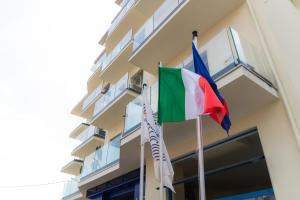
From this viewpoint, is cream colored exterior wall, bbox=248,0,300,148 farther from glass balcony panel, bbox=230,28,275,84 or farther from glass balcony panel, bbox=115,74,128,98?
glass balcony panel, bbox=115,74,128,98

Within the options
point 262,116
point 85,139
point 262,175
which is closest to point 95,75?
point 85,139

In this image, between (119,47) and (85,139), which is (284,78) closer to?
(119,47)

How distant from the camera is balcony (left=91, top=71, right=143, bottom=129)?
13.1 meters

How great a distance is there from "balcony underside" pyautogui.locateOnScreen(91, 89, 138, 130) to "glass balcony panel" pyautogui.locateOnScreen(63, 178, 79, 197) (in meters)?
4.67

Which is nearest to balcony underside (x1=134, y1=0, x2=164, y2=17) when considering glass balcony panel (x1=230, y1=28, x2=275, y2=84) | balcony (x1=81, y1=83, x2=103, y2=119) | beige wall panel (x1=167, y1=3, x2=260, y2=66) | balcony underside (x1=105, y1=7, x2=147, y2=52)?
balcony underside (x1=105, y1=7, x2=147, y2=52)

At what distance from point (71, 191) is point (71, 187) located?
0.25m

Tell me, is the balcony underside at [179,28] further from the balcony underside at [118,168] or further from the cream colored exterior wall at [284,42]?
the balcony underside at [118,168]

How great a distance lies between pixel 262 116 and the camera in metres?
6.40

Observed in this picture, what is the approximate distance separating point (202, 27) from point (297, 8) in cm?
293

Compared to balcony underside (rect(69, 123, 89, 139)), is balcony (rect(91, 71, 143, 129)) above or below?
below

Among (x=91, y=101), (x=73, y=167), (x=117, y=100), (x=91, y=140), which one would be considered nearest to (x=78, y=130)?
(x=73, y=167)

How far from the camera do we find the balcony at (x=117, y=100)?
13072 millimetres

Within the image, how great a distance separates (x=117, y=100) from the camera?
13414 millimetres

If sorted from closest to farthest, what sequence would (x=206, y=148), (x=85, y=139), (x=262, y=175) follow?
(x=206, y=148) < (x=262, y=175) < (x=85, y=139)
